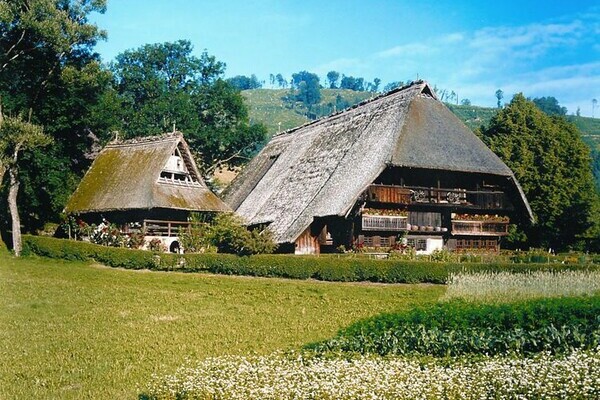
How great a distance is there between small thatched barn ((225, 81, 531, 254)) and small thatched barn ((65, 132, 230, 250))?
470 centimetres

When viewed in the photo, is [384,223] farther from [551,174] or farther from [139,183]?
[551,174]

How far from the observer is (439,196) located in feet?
131

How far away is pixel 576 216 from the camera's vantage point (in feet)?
164

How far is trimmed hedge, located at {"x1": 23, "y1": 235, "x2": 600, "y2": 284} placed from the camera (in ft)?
93.4

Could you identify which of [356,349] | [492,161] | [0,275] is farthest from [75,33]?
[356,349]

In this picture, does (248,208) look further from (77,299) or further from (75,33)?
(77,299)

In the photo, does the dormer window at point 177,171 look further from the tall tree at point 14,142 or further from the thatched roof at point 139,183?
the tall tree at point 14,142

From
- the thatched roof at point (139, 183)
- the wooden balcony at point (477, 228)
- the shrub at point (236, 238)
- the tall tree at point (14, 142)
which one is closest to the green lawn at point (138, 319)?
the shrub at point (236, 238)

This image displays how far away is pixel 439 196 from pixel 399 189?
332cm

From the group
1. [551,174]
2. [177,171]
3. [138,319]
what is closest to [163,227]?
[177,171]

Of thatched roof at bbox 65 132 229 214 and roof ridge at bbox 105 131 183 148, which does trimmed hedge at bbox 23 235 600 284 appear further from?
roof ridge at bbox 105 131 183 148

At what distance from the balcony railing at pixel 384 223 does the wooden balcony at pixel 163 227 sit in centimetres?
1116

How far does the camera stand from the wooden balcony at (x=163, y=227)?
129 feet

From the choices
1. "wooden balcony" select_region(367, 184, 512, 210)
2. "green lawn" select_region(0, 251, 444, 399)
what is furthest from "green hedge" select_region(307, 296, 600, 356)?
"wooden balcony" select_region(367, 184, 512, 210)
